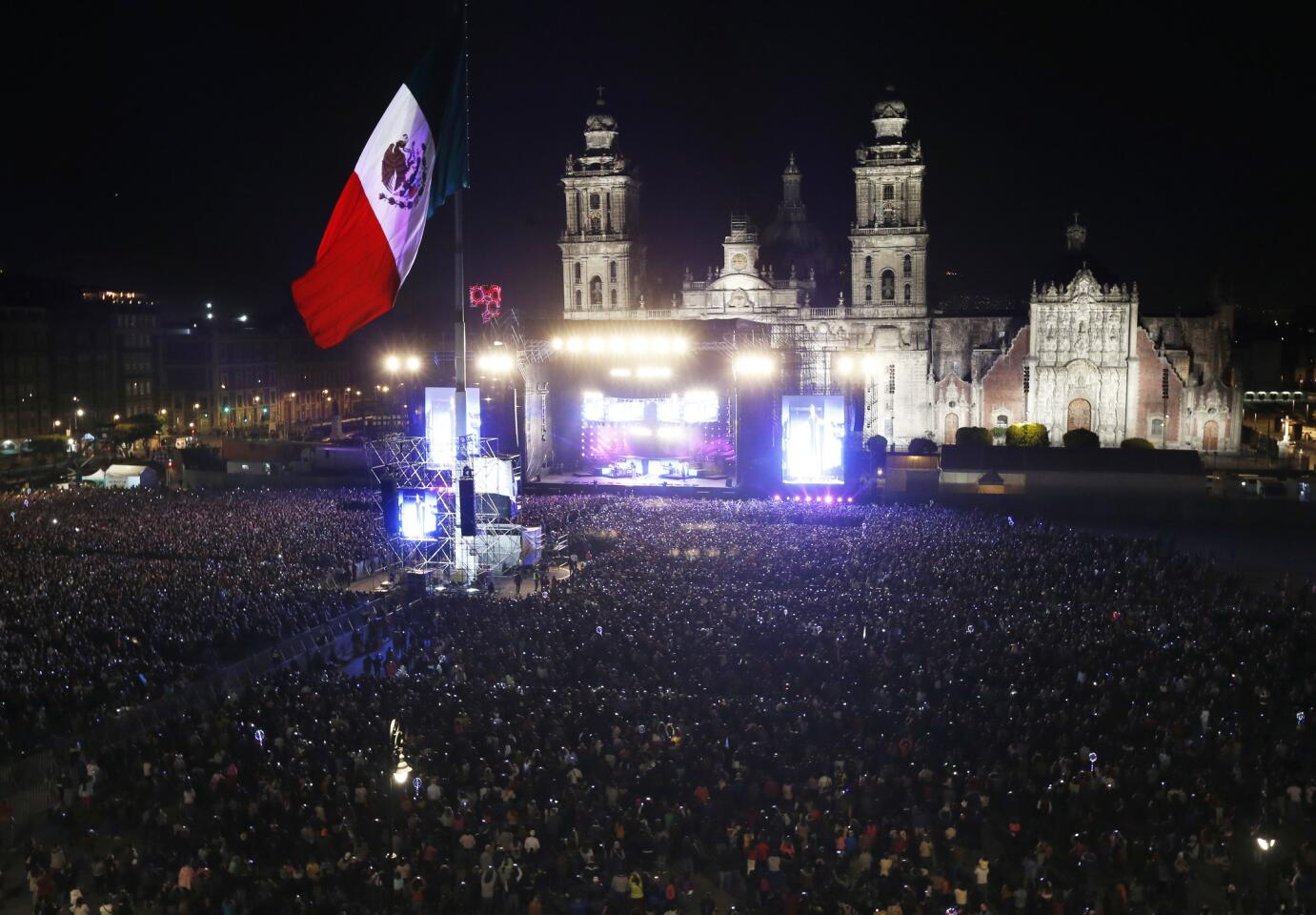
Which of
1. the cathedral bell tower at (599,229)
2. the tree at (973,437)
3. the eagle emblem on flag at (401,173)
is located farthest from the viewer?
the cathedral bell tower at (599,229)

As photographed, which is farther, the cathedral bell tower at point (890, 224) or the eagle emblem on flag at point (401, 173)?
the cathedral bell tower at point (890, 224)

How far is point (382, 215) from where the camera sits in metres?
19.1

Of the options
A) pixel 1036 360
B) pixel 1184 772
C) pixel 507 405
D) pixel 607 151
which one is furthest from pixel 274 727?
pixel 607 151

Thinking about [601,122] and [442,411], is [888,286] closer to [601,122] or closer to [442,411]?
[601,122]

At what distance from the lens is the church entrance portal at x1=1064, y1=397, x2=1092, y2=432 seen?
5159cm

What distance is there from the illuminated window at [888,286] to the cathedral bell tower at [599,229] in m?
12.2

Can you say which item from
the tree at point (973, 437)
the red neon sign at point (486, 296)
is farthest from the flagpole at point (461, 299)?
the tree at point (973, 437)

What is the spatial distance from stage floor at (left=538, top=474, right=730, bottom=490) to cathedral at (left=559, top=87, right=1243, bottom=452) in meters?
5.40

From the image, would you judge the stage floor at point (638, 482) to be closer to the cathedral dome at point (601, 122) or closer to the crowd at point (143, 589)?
the crowd at point (143, 589)

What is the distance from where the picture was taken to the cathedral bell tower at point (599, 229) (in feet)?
193

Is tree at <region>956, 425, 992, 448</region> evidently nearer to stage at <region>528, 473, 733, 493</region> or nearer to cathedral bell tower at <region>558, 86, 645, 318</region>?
stage at <region>528, 473, 733, 493</region>

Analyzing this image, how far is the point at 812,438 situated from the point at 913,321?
18.3 m

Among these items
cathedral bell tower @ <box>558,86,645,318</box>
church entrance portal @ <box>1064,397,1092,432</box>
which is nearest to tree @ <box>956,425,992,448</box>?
church entrance portal @ <box>1064,397,1092,432</box>

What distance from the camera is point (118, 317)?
61.2m
